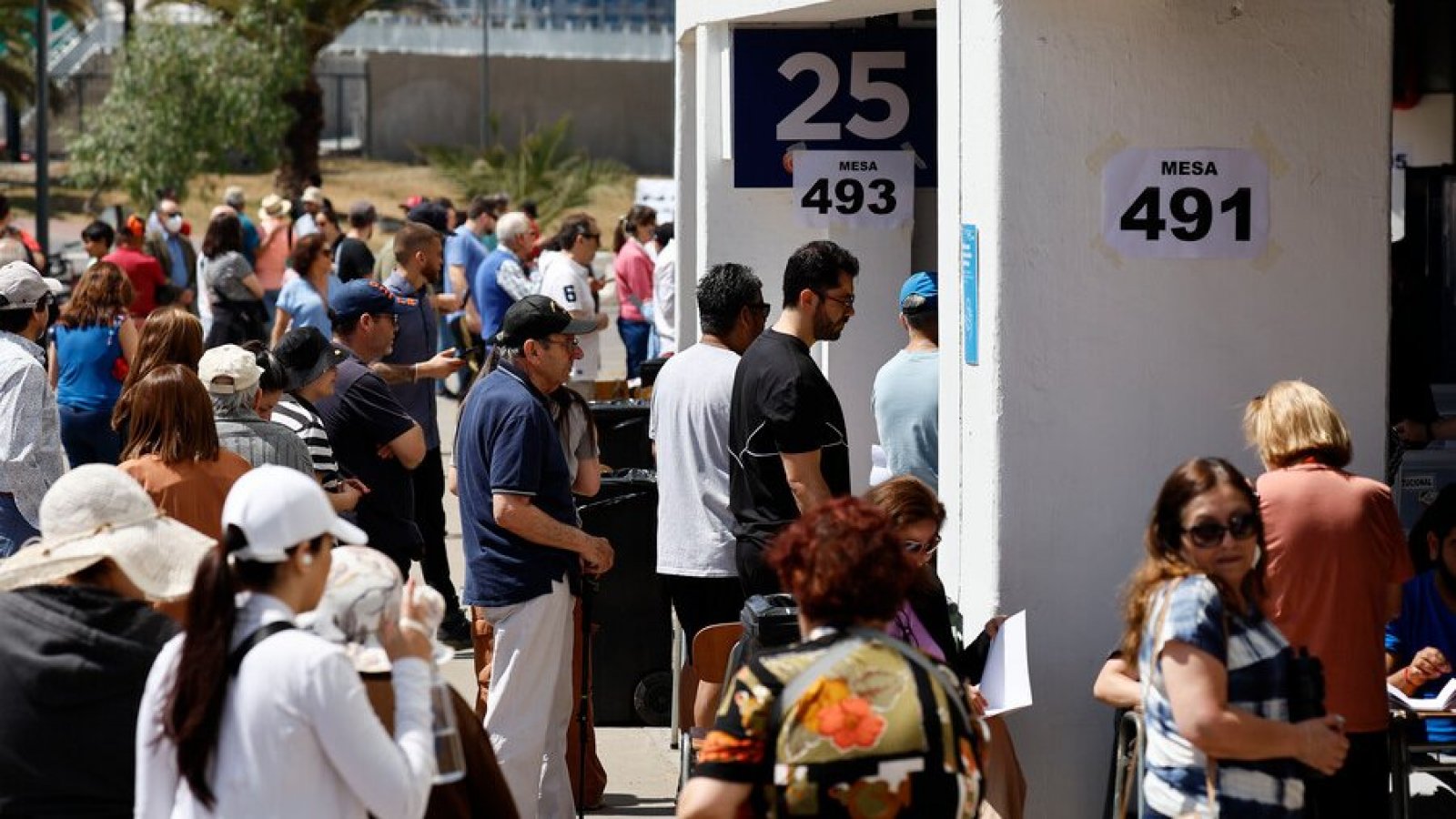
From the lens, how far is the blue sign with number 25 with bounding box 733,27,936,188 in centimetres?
939

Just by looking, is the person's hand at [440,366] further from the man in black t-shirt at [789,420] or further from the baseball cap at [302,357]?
the man in black t-shirt at [789,420]

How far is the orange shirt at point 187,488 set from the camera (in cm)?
611

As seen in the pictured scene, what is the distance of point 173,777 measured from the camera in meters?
3.87

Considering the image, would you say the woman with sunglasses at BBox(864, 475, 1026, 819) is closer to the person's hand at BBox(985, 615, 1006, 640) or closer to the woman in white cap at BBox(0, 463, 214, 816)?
the person's hand at BBox(985, 615, 1006, 640)

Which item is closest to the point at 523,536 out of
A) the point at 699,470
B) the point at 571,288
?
the point at 699,470

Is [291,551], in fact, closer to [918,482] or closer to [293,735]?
[293,735]

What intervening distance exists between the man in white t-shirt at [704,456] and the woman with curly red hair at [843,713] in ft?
11.0

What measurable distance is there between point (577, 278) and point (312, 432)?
6.72 metres

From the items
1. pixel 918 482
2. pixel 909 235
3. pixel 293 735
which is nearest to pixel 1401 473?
pixel 909 235

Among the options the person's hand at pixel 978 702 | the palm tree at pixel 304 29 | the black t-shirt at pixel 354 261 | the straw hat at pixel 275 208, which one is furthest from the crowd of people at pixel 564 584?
the palm tree at pixel 304 29

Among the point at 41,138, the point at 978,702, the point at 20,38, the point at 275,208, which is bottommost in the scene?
the point at 978,702

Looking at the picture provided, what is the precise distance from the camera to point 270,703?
3717mm

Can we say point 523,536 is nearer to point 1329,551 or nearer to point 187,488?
Answer: point 187,488

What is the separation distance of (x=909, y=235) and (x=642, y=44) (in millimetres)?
45741
